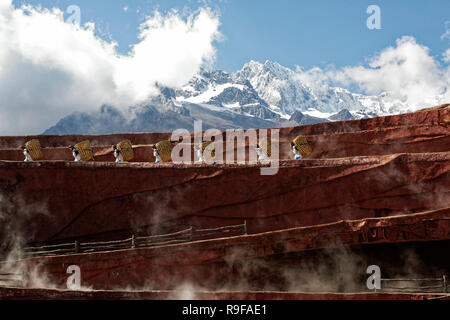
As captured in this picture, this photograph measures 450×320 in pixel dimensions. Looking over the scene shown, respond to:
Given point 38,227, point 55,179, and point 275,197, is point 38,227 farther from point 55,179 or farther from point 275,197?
point 275,197

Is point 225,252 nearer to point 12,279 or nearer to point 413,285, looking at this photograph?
point 413,285

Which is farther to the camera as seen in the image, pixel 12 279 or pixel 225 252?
pixel 225 252

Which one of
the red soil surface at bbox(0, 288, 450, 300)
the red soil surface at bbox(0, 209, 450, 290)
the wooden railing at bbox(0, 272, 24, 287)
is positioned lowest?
the red soil surface at bbox(0, 288, 450, 300)

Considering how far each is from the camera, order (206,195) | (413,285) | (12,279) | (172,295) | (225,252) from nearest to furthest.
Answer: (172,295), (413,285), (12,279), (225,252), (206,195)

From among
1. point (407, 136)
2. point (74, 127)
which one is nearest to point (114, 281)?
point (407, 136)

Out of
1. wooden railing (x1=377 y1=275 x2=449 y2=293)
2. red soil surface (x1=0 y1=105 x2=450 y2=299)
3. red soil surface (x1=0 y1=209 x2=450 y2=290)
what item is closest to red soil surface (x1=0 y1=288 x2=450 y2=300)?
wooden railing (x1=377 y1=275 x2=449 y2=293)

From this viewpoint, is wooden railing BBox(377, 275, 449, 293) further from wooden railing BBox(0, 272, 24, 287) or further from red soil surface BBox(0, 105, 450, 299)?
wooden railing BBox(0, 272, 24, 287)

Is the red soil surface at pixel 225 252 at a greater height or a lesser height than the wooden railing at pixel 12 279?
greater

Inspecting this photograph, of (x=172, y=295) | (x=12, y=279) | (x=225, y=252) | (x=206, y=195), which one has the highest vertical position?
(x=206, y=195)

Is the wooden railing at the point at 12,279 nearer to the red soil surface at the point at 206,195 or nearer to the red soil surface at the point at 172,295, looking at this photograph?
the red soil surface at the point at 172,295

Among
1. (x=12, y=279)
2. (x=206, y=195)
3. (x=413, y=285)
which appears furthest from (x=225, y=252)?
(x=12, y=279)

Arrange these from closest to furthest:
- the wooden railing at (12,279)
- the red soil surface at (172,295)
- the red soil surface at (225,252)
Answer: the red soil surface at (172,295) < the wooden railing at (12,279) < the red soil surface at (225,252)

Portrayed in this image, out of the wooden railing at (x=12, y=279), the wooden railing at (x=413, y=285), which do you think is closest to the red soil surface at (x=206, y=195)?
the wooden railing at (x=12, y=279)

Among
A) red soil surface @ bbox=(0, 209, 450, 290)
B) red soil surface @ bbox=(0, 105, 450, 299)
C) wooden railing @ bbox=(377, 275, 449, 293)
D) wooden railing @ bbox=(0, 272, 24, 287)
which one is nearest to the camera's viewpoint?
wooden railing @ bbox=(377, 275, 449, 293)
